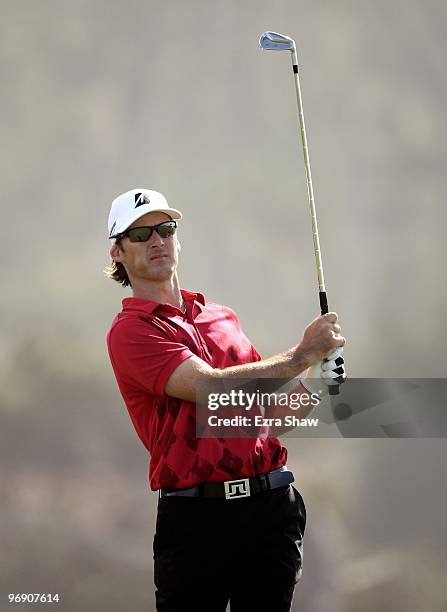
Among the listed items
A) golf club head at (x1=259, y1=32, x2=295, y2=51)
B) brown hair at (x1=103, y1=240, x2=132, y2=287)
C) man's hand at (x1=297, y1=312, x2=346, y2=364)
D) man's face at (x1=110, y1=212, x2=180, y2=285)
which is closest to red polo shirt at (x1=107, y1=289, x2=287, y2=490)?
man's face at (x1=110, y1=212, x2=180, y2=285)

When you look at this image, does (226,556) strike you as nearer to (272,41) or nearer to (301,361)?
(301,361)

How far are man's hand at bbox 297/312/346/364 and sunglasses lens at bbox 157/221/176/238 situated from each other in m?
0.59

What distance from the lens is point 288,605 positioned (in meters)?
2.56

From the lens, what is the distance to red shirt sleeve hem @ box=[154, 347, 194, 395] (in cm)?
249

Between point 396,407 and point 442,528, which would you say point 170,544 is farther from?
point 442,528

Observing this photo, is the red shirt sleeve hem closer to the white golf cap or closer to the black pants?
the black pants

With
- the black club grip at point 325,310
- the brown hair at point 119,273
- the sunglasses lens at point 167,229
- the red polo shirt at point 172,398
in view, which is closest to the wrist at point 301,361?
the black club grip at point 325,310

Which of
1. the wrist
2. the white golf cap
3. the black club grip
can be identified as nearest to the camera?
the wrist

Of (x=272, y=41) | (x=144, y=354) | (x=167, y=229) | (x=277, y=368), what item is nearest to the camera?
(x=277, y=368)

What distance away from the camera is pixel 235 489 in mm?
2508

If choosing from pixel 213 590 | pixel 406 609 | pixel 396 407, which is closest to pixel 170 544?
pixel 213 590

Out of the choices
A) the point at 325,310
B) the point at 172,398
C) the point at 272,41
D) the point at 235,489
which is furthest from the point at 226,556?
the point at 272,41

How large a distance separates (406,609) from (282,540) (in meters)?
2.49

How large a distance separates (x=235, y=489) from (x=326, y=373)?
413mm
